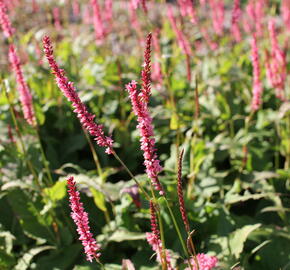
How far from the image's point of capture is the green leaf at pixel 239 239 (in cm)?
254

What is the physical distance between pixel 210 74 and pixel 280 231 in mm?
2482

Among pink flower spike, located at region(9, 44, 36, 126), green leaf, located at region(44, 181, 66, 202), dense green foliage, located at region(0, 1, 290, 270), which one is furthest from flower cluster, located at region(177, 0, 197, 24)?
green leaf, located at region(44, 181, 66, 202)

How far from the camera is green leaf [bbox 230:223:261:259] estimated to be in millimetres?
2545

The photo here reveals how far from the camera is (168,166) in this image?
333 centimetres

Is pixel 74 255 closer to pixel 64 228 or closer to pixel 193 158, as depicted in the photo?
pixel 64 228

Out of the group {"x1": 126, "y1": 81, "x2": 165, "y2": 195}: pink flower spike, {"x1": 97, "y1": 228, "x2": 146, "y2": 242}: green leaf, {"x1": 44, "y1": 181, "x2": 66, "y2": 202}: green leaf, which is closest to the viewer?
{"x1": 126, "y1": 81, "x2": 165, "y2": 195}: pink flower spike

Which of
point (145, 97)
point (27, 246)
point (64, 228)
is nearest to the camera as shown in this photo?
point (145, 97)

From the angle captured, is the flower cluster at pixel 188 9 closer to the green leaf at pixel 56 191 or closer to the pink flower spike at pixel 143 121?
the green leaf at pixel 56 191

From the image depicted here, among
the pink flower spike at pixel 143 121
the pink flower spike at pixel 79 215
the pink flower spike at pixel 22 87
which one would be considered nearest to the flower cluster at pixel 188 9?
the pink flower spike at pixel 22 87

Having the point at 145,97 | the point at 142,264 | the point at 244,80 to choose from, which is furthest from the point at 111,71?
the point at 145,97

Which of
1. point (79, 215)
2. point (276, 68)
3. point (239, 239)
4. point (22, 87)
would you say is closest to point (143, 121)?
point (79, 215)

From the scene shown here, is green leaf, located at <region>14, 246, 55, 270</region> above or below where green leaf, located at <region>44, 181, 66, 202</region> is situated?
below

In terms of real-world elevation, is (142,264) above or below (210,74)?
below

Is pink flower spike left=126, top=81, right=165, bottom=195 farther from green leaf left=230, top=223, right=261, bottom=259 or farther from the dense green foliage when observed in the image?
green leaf left=230, top=223, right=261, bottom=259
